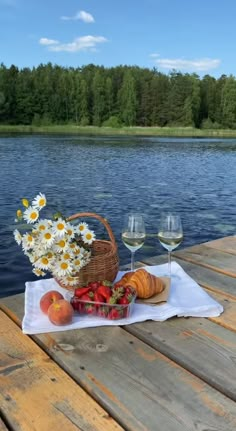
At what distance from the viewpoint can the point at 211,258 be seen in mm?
2914

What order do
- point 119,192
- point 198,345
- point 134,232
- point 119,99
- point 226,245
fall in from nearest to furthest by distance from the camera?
point 198,345
point 134,232
point 226,245
point 119,192
point 119,99

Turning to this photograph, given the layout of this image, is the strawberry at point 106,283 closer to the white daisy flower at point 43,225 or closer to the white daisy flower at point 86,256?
the white daisy flower at point 86,256

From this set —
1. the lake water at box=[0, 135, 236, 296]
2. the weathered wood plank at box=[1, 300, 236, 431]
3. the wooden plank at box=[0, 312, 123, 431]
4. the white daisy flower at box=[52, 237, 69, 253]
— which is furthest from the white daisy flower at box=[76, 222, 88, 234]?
the lake water at box=[0, 135, 236, 296]

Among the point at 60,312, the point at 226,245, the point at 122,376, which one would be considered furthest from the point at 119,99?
the point at 122,376

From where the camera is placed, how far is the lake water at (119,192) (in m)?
7.46

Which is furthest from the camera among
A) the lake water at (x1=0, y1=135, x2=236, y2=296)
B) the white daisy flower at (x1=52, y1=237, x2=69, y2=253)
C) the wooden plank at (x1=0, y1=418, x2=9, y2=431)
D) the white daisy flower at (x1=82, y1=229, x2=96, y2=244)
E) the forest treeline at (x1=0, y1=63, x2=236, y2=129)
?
the forest treeline at (x1=0, y1=63, x2=236, y2=129)

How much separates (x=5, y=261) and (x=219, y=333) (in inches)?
205

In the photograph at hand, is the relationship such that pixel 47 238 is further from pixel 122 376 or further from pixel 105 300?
pixel 122 376

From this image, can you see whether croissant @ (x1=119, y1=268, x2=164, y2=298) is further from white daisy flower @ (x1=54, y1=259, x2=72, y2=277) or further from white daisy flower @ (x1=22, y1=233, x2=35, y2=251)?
white daisy flower @ (x1=22, y1=233, x2=35, y2=251)

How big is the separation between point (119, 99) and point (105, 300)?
87.4 meters

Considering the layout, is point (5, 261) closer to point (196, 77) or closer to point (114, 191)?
point (114, 191)

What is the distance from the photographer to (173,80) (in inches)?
3376

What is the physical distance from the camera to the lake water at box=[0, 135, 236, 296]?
7.46 m

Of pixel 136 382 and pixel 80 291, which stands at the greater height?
pixel 80 291
